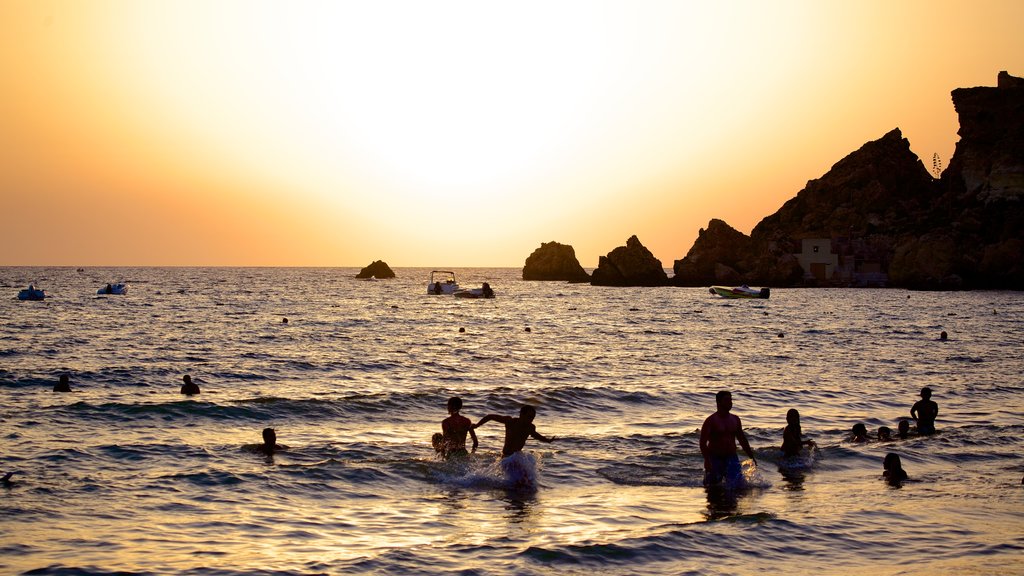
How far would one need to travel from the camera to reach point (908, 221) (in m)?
151

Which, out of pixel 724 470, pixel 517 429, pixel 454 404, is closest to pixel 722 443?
pixel 724 470

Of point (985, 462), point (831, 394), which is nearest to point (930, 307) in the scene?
point (831, 394)

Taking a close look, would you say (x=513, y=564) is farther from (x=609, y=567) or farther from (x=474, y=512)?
(x=474, y=512)

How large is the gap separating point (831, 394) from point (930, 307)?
63.9 meters

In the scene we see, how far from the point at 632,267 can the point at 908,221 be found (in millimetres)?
46781

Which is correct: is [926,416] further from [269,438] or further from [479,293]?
[479,293]

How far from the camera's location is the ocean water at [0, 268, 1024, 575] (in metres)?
12.6

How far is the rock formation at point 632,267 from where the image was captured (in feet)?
538

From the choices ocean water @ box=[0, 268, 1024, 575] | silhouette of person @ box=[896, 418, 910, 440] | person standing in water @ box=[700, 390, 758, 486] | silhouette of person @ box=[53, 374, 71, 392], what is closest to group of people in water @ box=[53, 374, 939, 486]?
person standing in water @ box=[700, 390, 758, 486]

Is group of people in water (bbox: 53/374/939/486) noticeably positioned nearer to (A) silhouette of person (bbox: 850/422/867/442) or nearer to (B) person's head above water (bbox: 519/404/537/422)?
(B) person's head above water (bbox: 519/404/537/422)

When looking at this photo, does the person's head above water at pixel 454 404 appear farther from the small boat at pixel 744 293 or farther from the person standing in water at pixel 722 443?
the small boat at pixel 744 293

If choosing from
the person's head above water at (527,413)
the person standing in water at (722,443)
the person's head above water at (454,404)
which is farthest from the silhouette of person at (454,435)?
the person standing in water at (722,443)

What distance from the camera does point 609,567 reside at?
39.6ft

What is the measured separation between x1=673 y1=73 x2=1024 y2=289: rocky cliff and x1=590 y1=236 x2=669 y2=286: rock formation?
424 cm
